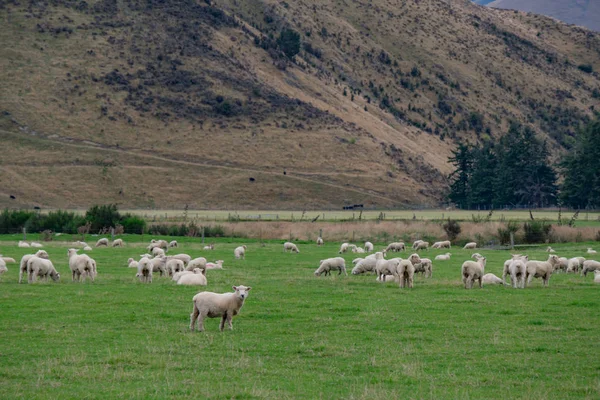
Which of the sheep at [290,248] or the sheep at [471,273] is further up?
the sheep at [290,248]

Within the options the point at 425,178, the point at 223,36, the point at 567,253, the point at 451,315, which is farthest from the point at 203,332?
the point at 223,36

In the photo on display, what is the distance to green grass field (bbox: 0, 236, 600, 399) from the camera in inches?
517

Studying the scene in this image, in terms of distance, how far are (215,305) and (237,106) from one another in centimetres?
11579

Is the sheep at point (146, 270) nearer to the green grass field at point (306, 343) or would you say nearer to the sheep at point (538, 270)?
the green grass field at point (306, 343)

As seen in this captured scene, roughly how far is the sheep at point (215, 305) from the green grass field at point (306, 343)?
1.11 ft

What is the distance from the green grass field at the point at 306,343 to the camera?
517 inches

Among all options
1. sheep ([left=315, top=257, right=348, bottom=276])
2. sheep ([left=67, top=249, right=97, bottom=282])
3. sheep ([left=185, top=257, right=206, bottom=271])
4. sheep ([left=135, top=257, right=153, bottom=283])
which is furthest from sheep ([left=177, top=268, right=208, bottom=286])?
sheep ([left=315, top=257, right=348, bottom=276])

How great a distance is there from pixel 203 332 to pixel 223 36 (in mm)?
135155

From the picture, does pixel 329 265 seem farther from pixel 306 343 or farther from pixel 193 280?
pixel 306 343

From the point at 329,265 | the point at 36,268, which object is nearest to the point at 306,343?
the point at 36,268

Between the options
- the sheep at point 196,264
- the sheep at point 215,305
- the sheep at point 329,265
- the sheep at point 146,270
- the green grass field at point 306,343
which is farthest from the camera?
the sheep at point 329,265

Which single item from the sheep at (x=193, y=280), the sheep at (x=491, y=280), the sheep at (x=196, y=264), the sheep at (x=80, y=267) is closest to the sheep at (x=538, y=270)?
the sheep at (x=491, y=280)

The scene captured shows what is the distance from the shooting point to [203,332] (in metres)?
17.7

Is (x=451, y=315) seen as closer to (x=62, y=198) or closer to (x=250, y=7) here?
(x=62, y=198)
